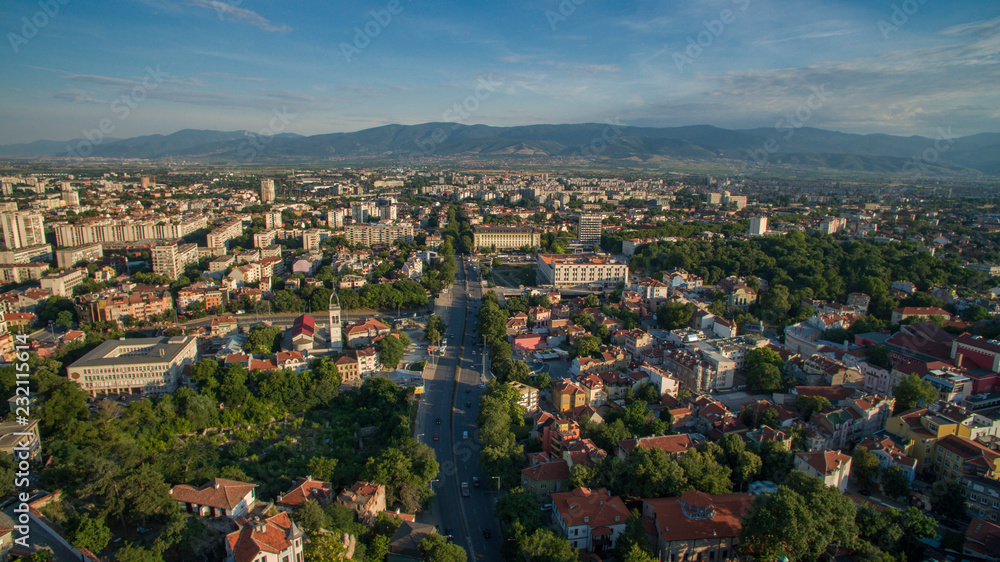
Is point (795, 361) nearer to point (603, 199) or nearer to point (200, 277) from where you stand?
point (200, 277)

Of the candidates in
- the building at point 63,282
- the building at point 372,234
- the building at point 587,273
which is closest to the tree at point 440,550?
the building at point 587,273

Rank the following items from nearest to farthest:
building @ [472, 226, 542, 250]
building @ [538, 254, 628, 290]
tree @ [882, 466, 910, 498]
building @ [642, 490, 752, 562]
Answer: building @ [642, 490, 752, 562]
tree @ [882, 466, 910, 498]
building @ [538, 254, 628, 290]
building @ [472, 226, 542, 250]

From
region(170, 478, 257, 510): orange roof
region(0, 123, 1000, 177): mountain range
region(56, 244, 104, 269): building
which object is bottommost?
region(170, 478, 257, 510): orange roof

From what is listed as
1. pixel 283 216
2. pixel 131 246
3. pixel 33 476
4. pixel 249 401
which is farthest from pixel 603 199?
pixel 33 476

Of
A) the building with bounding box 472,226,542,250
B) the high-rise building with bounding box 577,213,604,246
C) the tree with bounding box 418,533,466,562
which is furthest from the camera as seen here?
the high-rise building with bounding box 577,213,604,246

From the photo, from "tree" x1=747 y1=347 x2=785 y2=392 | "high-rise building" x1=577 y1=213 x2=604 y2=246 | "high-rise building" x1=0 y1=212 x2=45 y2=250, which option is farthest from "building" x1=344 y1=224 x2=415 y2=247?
"tree" x1=747 y1=347 x2=785 y2=392

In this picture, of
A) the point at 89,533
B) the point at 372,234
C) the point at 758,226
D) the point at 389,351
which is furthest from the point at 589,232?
the point at 89,533

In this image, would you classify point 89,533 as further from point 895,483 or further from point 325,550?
point 895,483

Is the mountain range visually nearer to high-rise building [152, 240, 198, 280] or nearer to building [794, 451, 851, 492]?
high-rise building [152, 240, 198, 280]

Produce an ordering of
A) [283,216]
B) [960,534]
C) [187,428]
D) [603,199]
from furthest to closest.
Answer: [603,199] → [283,216] → [187,428] → [960,534]
